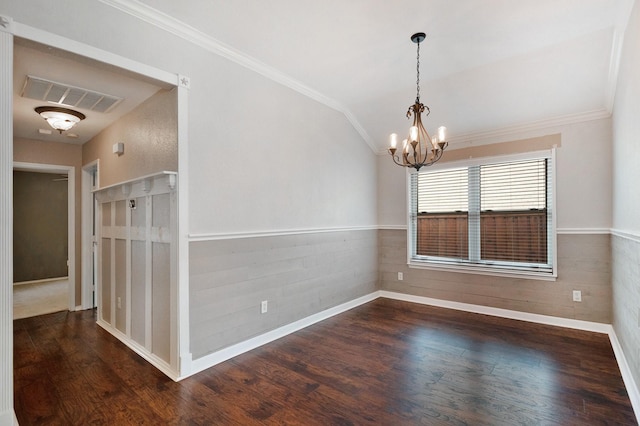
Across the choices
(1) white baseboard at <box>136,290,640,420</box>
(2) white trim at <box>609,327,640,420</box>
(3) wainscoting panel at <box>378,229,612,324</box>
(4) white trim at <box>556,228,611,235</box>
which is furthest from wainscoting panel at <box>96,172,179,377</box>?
(4) white trim at <box>556,228,611,235</box>

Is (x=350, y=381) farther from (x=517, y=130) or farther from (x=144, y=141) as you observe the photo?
(x=517, y=130)

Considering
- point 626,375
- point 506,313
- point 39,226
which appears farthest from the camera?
point 39,226

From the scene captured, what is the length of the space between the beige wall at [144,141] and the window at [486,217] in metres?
3.64

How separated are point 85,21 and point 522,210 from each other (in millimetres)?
4864

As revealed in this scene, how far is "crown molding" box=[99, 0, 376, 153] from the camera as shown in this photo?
2336 millimetres

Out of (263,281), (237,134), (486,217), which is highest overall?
(237,134)

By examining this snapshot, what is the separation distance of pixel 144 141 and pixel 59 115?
988mm

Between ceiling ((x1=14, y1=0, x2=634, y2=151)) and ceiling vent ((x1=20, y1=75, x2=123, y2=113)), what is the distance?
79 millimetres

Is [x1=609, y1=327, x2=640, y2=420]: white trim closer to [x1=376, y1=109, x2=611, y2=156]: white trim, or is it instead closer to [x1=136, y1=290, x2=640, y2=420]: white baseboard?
[x1=136, y1=290, x2=640, y2=420]: white baseboard

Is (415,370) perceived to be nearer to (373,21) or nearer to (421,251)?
(421,251)

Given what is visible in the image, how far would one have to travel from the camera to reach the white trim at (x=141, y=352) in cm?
271

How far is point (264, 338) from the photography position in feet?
11.1

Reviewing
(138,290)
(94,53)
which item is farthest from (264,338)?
(94,53)

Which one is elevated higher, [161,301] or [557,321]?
[161,301]
